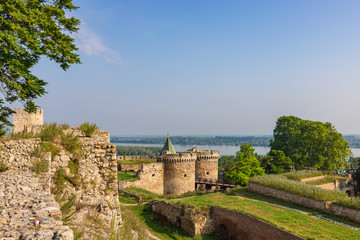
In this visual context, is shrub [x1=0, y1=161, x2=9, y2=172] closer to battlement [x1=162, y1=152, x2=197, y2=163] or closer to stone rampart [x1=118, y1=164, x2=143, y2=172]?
battlement [x1=162, y1=152, x2=197, y2=163]

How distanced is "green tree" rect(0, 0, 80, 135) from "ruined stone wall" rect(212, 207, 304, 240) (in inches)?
495

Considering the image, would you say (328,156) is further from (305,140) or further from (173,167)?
(173,167)

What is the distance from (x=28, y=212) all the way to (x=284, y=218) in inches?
556

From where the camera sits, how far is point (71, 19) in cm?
782

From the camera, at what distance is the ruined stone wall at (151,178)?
Result: 1031 inches

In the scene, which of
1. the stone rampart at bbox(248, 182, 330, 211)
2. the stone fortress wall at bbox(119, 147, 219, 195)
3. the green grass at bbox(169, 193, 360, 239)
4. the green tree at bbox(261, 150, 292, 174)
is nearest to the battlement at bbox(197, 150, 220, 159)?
the stone fortress wall at bbox(119, 147, 219, 195)

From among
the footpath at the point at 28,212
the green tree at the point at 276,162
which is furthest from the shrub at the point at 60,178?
the green tree at the point at 276,162

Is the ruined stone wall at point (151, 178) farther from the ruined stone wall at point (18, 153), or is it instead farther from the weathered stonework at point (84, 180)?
the ruined stone wall at point (18, 153)

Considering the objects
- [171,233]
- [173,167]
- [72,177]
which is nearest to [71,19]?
[72,177]

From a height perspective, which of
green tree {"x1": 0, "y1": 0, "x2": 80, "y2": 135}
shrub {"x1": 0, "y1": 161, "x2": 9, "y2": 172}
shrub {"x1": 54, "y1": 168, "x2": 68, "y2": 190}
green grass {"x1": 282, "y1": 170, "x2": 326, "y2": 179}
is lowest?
green grass {"x1": 282, "y1": 170, "x2": 326, "y2": 179}

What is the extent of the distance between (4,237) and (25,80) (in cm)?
541

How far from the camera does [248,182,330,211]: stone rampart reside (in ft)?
51.3

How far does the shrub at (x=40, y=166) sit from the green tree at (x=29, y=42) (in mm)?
2063

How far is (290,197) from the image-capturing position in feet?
58.9
